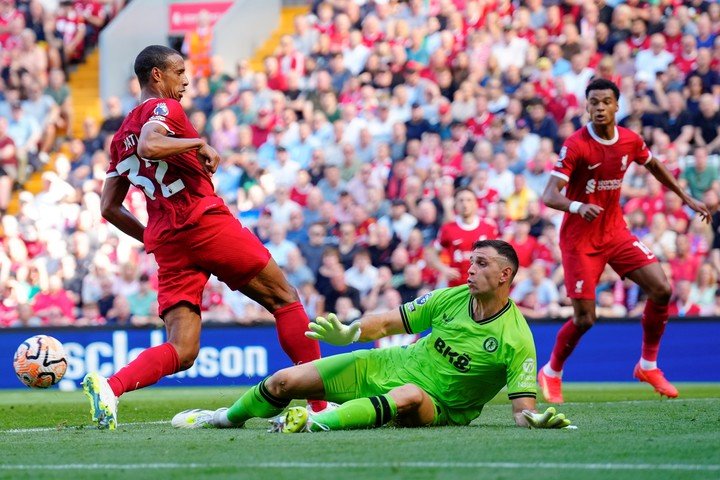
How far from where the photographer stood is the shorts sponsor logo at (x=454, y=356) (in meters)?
7.41

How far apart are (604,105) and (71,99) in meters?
13.8

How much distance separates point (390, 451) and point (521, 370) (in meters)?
1.24

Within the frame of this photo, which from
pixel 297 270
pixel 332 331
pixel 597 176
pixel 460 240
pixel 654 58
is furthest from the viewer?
pixel 654 58

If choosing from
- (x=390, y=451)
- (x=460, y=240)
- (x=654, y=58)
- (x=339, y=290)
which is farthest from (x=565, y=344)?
(x=654, y=58)

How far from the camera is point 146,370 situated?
784 centimetres

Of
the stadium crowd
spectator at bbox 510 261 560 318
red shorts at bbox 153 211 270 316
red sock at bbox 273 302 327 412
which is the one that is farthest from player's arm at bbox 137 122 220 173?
spectator at bbox 510 261 560 318

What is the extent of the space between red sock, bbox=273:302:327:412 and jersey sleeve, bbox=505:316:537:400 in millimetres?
1463

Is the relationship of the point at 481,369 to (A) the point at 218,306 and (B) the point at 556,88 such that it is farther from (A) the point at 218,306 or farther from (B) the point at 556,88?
(B) the point at 556,88

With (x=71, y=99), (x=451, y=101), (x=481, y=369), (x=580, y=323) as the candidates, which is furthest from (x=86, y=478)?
(x=71, y=99)

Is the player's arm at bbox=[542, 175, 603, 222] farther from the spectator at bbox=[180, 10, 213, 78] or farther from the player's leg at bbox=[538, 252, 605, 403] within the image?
the spectator at bbox=[180, 10, 213, 78]

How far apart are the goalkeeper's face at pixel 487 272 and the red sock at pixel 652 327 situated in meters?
3.63

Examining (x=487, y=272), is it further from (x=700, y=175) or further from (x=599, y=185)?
(x=700, y=175)

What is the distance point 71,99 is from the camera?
22359 mm

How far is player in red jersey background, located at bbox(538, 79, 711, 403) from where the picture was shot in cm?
1053
